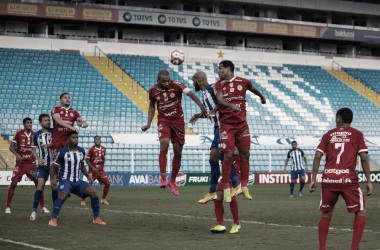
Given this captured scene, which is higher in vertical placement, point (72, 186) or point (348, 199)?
point (348, 199)

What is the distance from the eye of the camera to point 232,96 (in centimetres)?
925

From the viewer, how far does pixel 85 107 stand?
3172 centimetres

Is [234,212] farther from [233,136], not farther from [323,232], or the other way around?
[323,232]

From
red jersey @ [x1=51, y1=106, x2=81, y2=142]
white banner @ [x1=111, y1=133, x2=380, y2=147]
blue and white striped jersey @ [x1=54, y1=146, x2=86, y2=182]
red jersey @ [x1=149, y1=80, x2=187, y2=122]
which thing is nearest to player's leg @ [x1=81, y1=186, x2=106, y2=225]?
blue and white striped jersey @ [x1=54, y1=146, x2=86, y2=182]

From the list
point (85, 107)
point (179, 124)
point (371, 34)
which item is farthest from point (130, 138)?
point (371, 34)

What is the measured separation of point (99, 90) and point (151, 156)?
7004 mm

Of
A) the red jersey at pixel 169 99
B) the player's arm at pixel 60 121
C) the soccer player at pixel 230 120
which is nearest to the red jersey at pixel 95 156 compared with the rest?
the player's arm at pixel 60 121

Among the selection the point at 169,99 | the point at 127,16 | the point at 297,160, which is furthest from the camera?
the point at 127,16

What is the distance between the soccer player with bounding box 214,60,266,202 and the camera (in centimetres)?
904

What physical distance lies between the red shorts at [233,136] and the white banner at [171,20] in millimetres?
31605

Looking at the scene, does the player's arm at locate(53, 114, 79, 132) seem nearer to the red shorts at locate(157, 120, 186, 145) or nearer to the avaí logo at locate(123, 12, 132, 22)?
the red shorts at locate(157, 120, 186, 145)

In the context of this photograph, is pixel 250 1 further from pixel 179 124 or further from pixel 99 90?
pixel 179 124

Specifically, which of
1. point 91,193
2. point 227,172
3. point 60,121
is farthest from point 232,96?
point 60,121

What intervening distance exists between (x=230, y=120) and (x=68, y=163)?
346 centimetres
